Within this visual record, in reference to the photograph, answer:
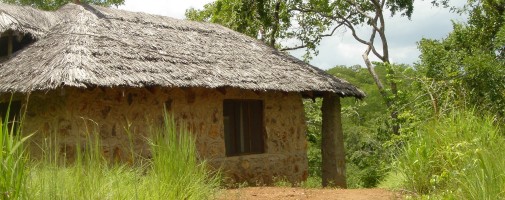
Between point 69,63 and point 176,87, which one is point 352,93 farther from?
point 69,63

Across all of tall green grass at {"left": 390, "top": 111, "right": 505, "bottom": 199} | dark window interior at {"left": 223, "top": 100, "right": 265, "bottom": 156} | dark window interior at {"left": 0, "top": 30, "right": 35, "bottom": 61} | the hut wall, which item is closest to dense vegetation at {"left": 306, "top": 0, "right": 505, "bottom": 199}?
tall green grass at {"left": 390, "top": 111, "right": 505, "bottom": 199}

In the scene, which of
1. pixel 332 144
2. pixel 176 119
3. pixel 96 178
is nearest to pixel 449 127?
pixel 96 178

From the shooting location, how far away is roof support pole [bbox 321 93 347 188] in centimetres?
947

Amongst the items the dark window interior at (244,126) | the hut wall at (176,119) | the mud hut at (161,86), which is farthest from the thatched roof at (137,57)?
the dark window interior at (244,126)

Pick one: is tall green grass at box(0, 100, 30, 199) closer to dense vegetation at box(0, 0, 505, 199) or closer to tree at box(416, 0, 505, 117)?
dense vegetation at box(0, 0, 505, 199)

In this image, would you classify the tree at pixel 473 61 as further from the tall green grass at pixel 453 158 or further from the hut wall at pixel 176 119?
the hut wall at pixel 176 119

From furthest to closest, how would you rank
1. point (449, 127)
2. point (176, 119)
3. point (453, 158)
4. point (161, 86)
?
point (176, 119), point (161, 86), point (449, 127), point (453, 158)

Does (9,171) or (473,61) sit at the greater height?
(473,61)

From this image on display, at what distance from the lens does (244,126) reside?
8.80 m

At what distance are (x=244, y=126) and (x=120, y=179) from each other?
4337mm

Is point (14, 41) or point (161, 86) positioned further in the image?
point (14, 41)

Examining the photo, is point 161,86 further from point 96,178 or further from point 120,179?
point 96,178

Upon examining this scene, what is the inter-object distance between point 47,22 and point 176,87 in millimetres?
2666

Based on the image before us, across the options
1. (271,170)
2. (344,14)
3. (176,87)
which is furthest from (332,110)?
(344,14)
